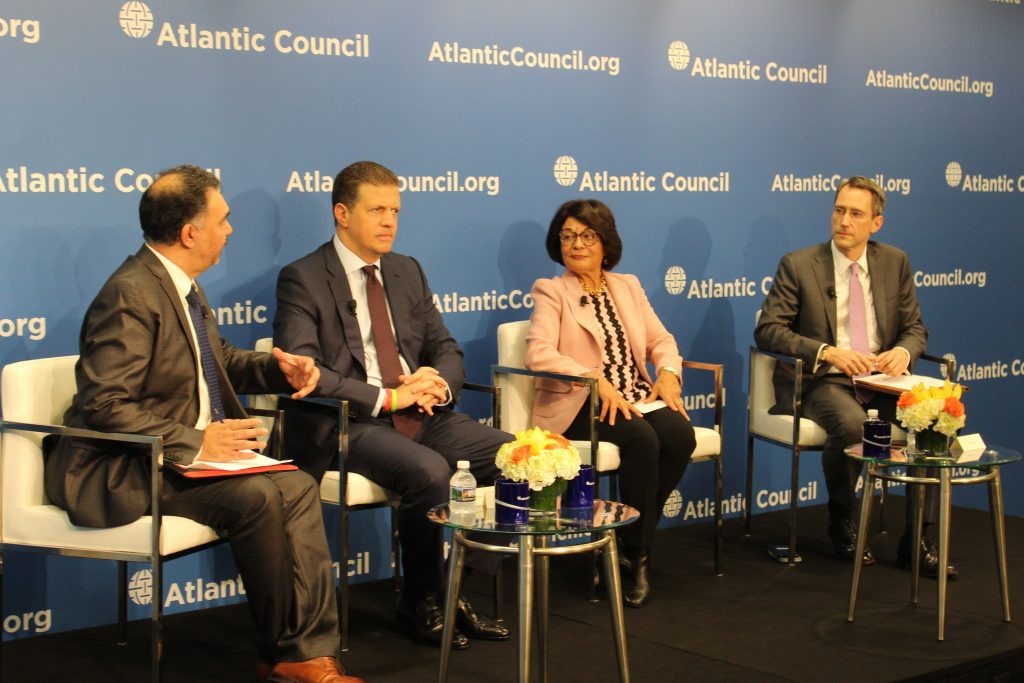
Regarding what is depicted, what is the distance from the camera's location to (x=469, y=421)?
4.70m

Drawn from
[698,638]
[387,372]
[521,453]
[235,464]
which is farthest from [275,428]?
[698,638]

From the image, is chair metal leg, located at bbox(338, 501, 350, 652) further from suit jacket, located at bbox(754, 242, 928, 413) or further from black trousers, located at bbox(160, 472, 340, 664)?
suit jacket, located at bbox(754, 242, 928, 413)

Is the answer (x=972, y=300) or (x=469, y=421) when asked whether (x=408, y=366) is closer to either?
(x=469, y=421)

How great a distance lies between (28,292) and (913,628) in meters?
3.18

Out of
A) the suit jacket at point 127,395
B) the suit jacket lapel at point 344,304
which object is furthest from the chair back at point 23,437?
the suit jacket lapel at point 344,304

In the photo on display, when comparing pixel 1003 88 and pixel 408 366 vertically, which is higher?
pixel 1003 88

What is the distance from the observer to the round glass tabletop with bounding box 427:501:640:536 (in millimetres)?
3279

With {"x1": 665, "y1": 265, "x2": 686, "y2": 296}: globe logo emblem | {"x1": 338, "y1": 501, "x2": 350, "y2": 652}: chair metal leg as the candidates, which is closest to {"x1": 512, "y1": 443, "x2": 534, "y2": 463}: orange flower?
{"x1": 338, "y1": 501, "x2": 350, "y2": 652}: chair metal leg

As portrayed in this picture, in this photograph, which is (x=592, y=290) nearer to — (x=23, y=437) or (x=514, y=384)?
Answer: (x=514, y=384)

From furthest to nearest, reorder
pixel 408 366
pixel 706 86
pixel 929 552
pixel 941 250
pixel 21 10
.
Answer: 1. pixel 941 250
2. pixel 706 86
3. pixel 929 552
4. pixel 408 366
5. pixel 21 10

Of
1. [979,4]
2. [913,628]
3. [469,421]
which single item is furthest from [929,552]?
[979,4]

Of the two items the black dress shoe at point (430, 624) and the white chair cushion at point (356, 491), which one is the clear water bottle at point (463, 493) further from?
the black dress shoe at point (430, 624)

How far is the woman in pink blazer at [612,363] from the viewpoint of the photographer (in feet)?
15.9

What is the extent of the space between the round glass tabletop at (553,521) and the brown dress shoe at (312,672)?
0.58 meters
